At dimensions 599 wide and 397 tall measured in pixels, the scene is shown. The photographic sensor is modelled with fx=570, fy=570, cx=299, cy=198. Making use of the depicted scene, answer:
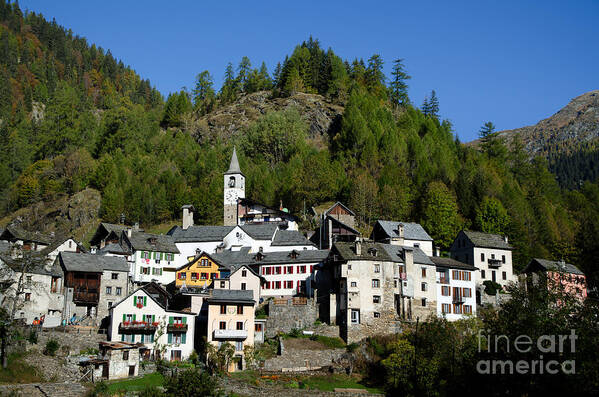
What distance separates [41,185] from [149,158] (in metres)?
23.2

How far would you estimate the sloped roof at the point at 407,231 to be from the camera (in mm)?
81500

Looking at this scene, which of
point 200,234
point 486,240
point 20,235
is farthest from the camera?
point 200,234

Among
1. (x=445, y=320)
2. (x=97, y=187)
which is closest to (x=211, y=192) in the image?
(x=97, y=187)

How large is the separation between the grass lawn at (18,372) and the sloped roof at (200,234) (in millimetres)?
34650

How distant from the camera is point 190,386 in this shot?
1797 inches

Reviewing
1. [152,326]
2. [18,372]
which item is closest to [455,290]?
[152,326]

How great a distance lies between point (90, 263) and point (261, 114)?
287ft

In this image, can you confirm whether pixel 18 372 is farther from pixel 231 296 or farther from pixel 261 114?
pixel 261 114

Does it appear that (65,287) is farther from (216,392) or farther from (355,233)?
(355,233)

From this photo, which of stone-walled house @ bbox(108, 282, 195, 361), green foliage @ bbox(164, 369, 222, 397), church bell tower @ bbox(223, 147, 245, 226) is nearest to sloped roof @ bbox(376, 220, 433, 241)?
church bell tower @ bbox(223, 147, 245, 226)

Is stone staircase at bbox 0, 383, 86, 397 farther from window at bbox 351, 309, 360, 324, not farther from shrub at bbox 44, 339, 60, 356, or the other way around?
window at bbox 351, 309, 360, 324

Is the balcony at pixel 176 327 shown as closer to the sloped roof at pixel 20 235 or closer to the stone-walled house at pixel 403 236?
the sloped roof at pixel 20 235

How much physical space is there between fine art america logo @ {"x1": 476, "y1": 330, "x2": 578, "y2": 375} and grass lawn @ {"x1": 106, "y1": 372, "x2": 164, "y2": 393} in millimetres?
28534

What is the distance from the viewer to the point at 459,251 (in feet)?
277
